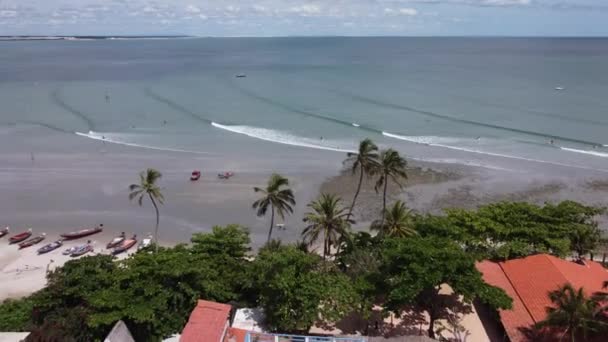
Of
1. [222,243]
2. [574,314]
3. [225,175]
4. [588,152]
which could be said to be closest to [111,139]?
[225,175]

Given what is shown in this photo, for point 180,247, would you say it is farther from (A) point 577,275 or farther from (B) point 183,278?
(A) point 577,275

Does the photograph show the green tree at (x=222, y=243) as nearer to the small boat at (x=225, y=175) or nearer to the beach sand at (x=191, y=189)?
the beach sand at (x=191, y=189)

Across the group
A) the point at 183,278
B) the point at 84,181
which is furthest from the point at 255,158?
the point at 183,278

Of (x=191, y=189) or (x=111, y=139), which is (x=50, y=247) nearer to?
(x=191, y=189)

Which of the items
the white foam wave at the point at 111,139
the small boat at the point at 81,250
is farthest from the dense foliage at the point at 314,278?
the white foam wave at the point at 111,139

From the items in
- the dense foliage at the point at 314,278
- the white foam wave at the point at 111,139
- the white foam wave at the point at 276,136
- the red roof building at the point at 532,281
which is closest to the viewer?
the dense foliage at the point at 314,278

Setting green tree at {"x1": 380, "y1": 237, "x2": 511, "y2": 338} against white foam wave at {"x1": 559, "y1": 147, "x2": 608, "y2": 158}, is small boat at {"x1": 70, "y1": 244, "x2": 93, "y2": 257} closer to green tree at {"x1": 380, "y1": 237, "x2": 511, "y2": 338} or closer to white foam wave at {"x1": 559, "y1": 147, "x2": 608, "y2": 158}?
green tree at {"x1": 380, "y1": 237, "x2": 511, "y2": 338}
